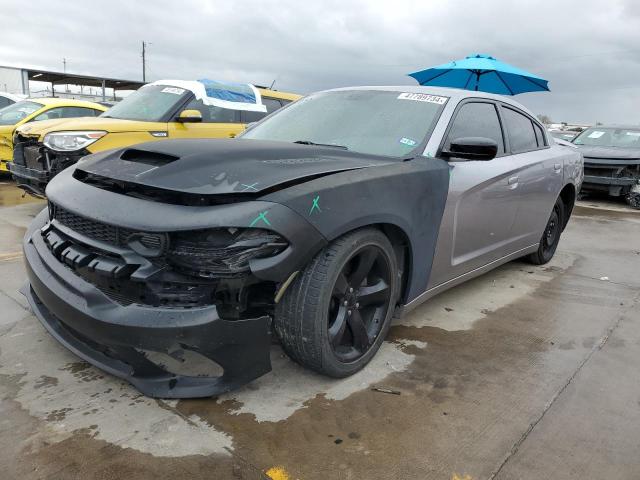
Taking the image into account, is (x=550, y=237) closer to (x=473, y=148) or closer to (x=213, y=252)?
(x=473, y=148)

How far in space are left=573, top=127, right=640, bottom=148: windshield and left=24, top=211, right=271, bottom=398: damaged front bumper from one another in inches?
435

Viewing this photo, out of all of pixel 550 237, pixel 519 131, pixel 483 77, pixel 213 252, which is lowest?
pixel 550 237

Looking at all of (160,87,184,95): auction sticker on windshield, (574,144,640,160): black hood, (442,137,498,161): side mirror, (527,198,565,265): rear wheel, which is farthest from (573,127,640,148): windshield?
(442,137,498,161): side mirror

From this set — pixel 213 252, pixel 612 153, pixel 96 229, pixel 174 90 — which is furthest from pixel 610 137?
pixel 96 229

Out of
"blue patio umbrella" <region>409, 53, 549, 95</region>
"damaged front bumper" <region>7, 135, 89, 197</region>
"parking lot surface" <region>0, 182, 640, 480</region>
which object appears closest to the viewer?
"parking lot surface" <region>0, 182, 640, 480</region>

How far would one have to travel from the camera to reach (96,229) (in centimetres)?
226

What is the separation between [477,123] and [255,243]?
2204mm

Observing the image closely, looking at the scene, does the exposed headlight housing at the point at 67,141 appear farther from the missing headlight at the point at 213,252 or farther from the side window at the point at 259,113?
the missing headlight at the point at 213,252

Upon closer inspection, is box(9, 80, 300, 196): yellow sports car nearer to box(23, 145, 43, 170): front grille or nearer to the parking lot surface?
box(23, 145, 43, 170): front grille

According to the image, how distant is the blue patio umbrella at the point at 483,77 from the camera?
359 inches

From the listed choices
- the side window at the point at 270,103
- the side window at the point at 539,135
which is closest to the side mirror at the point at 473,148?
the side window at the point at 539,135

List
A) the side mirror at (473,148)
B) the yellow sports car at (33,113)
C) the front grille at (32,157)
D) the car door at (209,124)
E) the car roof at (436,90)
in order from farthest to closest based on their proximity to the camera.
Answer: the yellow sports car at (33,113), the car door at (209,124), the front grille at (32,157), the car roof at (436,90), the side mirror at (473,148)

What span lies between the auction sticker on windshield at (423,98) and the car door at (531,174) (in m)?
0.90

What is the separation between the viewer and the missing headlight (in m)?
2.05
